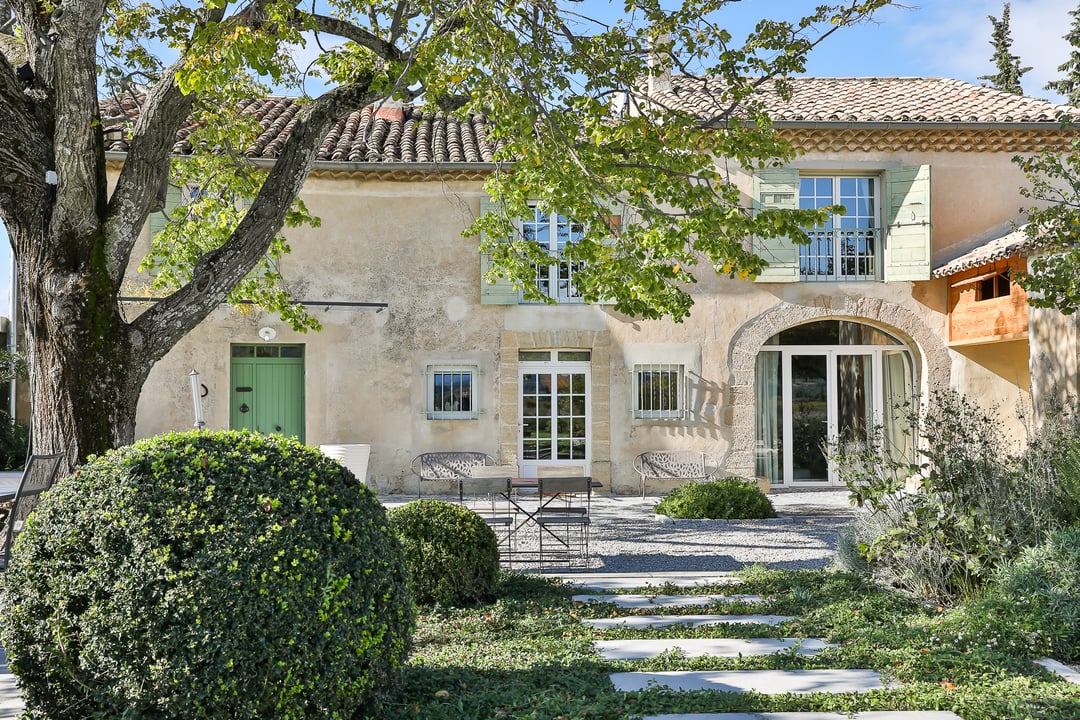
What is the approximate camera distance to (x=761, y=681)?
13.9 feet

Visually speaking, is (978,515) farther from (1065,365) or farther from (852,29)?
(1065,365)

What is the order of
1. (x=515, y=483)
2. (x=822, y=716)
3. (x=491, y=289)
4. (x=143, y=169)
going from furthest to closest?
(x=491, y=289) < (x=515, y=483) < (x=143, y=169) < (x=822, y=716)

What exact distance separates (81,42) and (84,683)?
3.89 meters

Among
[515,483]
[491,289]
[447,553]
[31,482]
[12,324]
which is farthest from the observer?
[12,324]

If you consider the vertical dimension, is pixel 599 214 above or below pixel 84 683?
above

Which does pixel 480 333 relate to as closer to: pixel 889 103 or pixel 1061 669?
pixel 889 103

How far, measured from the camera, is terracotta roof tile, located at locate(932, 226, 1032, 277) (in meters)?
10.9

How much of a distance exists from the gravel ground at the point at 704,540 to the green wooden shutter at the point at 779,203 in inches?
133

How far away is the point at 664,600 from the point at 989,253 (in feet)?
26.1

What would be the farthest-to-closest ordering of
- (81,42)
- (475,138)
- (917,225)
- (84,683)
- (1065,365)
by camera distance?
1. (475,138)
2. (917,225)
3. (1065,365)
4. (81,42)
5. (84,683)

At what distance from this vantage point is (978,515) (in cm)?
544

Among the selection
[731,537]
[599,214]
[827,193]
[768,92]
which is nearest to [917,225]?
[827,193]

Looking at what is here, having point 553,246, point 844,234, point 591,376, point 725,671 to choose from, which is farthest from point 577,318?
point 725,671

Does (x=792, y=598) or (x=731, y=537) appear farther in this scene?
(x=731, y=537)
